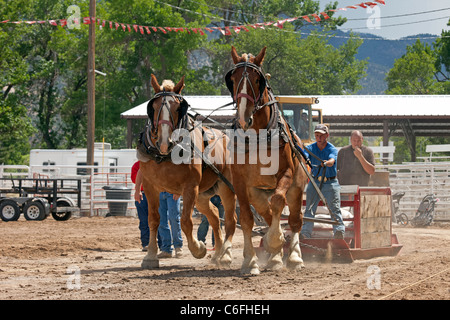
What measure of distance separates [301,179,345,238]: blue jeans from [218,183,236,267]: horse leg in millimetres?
1401

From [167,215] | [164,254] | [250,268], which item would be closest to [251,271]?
[250,268]

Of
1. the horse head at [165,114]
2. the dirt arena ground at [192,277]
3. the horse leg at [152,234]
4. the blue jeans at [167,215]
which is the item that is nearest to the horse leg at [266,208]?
the dirt arena ground at [192,277]

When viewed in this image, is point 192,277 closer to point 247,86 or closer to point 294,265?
point 294,265

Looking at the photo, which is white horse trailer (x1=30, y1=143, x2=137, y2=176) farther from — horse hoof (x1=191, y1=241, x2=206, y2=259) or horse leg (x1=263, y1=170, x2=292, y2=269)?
horse leg (x1=263, y1=170, x2=292, y2=269)

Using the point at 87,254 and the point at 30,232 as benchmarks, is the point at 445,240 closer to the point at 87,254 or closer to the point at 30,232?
the point at 87,254

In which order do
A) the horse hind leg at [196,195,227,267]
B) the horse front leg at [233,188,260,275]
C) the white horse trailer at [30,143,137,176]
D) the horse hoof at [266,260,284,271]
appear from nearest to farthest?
the horse front leg at [233,188,260,275], the horse hoof at [266,260,284,271], the horse hind leg at [196,195,227,267], the white horse trailer at [30,143,137,176]

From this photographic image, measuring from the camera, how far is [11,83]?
47.8 m

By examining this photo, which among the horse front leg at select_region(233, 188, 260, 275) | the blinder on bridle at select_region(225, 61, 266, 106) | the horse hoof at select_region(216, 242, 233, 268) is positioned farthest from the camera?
the horse hoof at select_region(216, 242, 233, 268)

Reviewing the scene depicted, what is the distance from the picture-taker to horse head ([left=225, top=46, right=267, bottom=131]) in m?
8.60

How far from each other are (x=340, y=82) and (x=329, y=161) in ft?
196

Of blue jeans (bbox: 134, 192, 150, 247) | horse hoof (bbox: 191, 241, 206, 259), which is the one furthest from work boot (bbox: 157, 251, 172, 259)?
horse hoof (bbox: 191, 241, 206, 259)

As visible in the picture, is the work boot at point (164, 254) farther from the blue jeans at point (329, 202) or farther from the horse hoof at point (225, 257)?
the blue jeans at point (329, 202)

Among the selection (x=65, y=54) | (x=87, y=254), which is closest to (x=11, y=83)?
(x=65, y=54)

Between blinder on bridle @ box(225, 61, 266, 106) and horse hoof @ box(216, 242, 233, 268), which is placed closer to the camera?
blinder on bridle @ box(225, 61, 266, 106)
